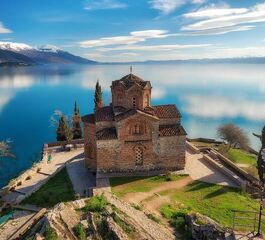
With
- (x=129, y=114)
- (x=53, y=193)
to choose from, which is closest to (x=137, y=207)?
(x=53, y=193)

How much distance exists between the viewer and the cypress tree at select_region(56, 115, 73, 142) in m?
42.7

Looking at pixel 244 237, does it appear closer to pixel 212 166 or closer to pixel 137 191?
pixel 137 191

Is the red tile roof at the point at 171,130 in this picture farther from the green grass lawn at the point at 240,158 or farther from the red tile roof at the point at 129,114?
the green grass lawn at the point at 240,158

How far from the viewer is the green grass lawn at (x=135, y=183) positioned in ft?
80.5

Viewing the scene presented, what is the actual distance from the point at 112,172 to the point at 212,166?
31.0 ft

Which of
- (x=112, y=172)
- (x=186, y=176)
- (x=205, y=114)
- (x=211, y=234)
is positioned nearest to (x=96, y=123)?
(x=112, y=172)

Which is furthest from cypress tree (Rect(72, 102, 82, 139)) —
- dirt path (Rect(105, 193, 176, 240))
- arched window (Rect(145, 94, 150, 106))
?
dirt path (Rect(105, 193, 176, 240))

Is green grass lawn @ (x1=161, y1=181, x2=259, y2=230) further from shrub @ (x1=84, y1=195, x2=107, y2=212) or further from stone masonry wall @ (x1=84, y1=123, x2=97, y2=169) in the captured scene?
stone masonry wall @ (x1=84, y1=123, x2=97, y2=169)

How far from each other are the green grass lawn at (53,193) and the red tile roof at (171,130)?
9.09 meters

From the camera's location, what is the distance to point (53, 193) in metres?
25.2

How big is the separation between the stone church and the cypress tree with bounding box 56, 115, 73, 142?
13.8 metres

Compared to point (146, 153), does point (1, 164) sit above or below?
below

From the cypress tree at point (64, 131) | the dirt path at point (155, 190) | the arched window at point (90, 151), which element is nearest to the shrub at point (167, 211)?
the dirt path at point (155, 190)

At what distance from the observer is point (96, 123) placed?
27875 millimetres
